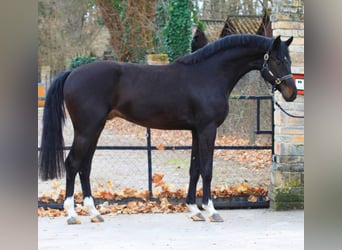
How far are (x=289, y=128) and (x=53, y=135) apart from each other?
2369mm

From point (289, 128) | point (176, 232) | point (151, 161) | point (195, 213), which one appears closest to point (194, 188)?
point (195, 213)

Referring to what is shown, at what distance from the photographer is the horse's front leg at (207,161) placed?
473cm

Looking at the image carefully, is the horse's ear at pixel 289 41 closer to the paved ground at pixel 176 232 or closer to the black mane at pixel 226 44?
the black mane at pixel 226 44

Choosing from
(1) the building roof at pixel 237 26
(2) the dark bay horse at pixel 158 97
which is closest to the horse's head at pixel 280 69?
(2) the dark bay horse at pixel 158 97

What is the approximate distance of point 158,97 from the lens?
477 centimetres

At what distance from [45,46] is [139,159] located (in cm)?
951

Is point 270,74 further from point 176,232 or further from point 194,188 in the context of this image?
point 176,232

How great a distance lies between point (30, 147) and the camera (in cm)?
77

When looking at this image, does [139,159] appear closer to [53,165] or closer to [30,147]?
[53,165]

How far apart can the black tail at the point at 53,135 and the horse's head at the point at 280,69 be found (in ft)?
6.36

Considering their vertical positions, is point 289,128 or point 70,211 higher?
point 289,128

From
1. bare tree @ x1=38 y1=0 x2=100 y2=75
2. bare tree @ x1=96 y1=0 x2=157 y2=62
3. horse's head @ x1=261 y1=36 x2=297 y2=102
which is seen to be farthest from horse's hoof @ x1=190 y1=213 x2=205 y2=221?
bare tree @ x1=38 y1=0 x2=100 y2=75

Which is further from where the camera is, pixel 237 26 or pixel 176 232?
pixel 237 26

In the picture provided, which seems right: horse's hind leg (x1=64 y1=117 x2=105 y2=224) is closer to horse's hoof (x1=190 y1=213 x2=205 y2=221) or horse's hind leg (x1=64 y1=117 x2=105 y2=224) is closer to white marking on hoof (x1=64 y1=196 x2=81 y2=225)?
white marking on hoof (x1=64 y1=196 x2=81 y2=225)
